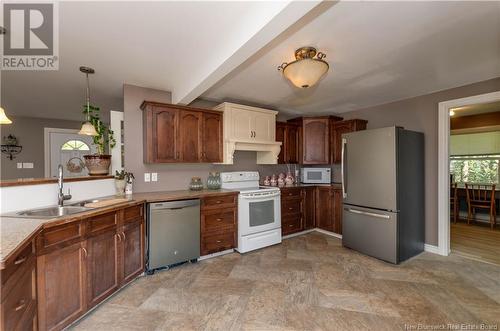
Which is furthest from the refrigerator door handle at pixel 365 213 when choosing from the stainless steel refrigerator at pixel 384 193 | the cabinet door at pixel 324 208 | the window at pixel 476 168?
the window at pixel 476 168

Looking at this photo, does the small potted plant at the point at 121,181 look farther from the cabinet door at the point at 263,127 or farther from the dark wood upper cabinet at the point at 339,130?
the dark wood upper cabinet at the point at 339,130

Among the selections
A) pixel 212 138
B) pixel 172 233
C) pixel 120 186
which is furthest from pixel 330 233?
pixel 120 186

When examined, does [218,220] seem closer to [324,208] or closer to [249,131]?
[249,131]

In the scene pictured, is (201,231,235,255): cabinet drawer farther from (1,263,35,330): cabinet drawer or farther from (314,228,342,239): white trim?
(314,228,342,239): white trim

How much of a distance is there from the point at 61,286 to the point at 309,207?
368 centimetres

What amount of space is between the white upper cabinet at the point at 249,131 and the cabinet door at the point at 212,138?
93 millimetres

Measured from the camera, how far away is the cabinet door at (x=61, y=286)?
155 cm

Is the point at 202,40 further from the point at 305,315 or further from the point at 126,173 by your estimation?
the point at 305,315

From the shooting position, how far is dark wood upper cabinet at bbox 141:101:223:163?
9.75ft

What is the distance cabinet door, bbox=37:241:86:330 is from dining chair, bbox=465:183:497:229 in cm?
657

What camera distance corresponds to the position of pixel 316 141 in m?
4.45

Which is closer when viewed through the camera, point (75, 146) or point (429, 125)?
point (429, 125)

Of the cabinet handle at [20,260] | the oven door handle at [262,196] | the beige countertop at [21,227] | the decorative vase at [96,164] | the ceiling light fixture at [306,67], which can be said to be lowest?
the cabinet handle at [20,260]

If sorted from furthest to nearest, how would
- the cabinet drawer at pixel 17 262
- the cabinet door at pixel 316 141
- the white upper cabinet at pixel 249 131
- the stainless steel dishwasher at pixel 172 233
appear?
the cabinet door at pixel 316 141, the white upper cabinet at pixel 249 131, the stainless steel dishwasher at pixel 172 233, the cabinet drawer at pixel 17 262
